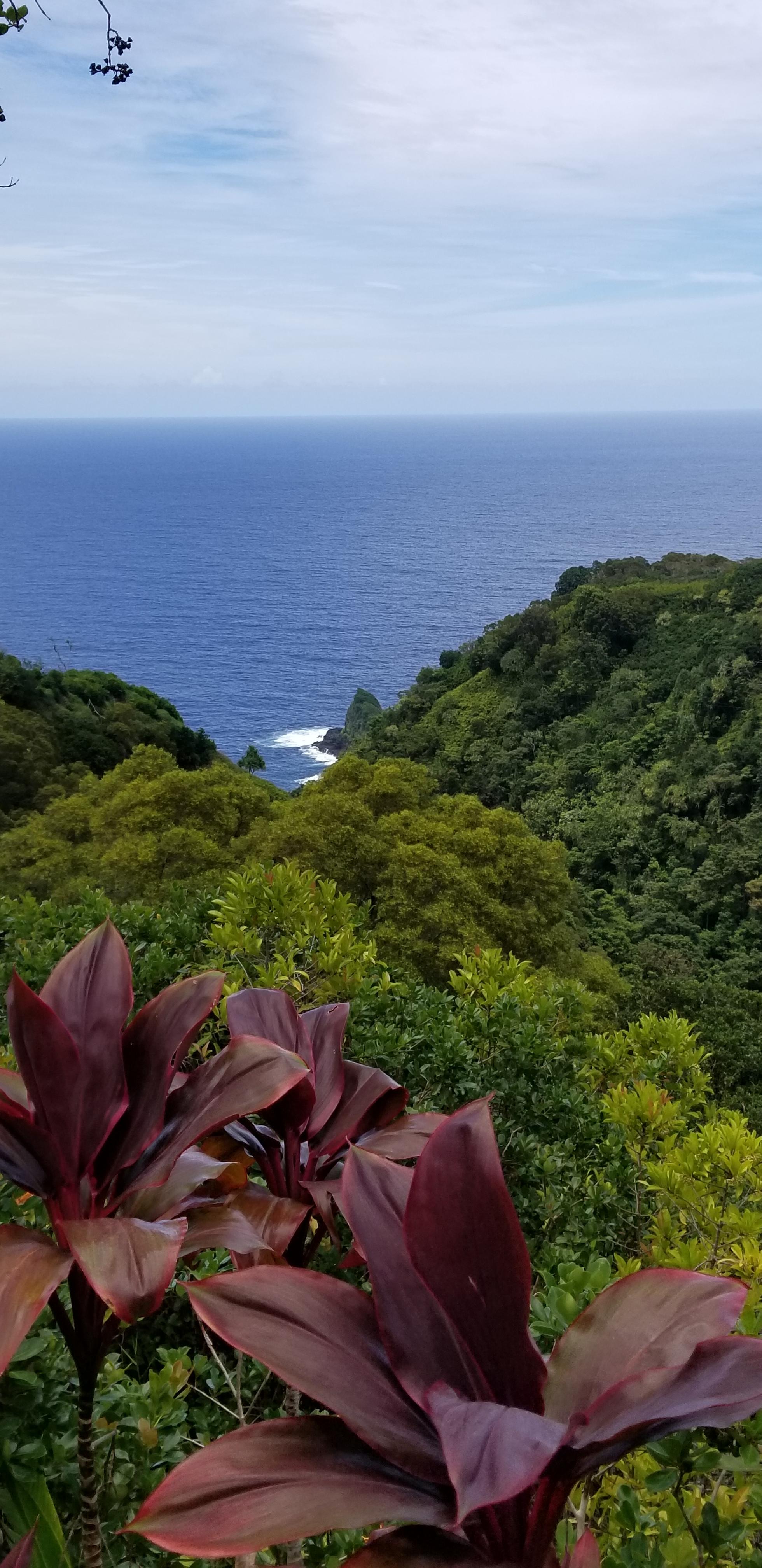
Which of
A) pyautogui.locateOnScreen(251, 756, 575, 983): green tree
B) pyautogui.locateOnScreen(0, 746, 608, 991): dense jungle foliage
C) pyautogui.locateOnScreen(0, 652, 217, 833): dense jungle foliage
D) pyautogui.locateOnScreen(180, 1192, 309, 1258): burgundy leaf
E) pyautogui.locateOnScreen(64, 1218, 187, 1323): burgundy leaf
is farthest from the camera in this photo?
pyautogui.locateOnScreen(0, 652, 217, 833): dense jungle foliage

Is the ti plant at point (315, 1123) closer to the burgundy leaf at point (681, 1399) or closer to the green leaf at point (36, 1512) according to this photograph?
the green leaf at point (36, 1512)

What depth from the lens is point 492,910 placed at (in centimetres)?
953

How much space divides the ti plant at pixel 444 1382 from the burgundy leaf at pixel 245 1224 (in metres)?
0.18

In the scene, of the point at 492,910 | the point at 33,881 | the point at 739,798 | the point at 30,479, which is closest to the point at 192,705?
the point at 739,798

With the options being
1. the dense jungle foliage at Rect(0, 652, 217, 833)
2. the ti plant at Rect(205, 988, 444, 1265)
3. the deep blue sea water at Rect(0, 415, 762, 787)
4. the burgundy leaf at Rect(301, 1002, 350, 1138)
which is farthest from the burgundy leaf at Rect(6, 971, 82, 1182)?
the deep blue sea water at Rect(0, 415, 762, 787)

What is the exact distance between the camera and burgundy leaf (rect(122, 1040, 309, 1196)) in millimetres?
988

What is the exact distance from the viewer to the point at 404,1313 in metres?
0.75

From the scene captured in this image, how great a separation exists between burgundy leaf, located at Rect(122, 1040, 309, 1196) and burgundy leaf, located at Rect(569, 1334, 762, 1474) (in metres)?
0.40

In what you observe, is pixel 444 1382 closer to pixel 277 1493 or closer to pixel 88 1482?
pixel 277 1493

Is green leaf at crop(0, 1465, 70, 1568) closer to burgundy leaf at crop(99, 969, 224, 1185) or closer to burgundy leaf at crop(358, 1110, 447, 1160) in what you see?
burgundy leaf at crop(99, 969, 224, 1185)

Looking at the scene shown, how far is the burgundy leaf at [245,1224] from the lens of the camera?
3.03ft

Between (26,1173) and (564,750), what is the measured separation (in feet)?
79.5

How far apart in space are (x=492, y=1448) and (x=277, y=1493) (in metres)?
0.14

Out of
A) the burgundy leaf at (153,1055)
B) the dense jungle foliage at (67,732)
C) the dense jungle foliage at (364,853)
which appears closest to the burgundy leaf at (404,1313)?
the burgundy leaf at (153,1055)
